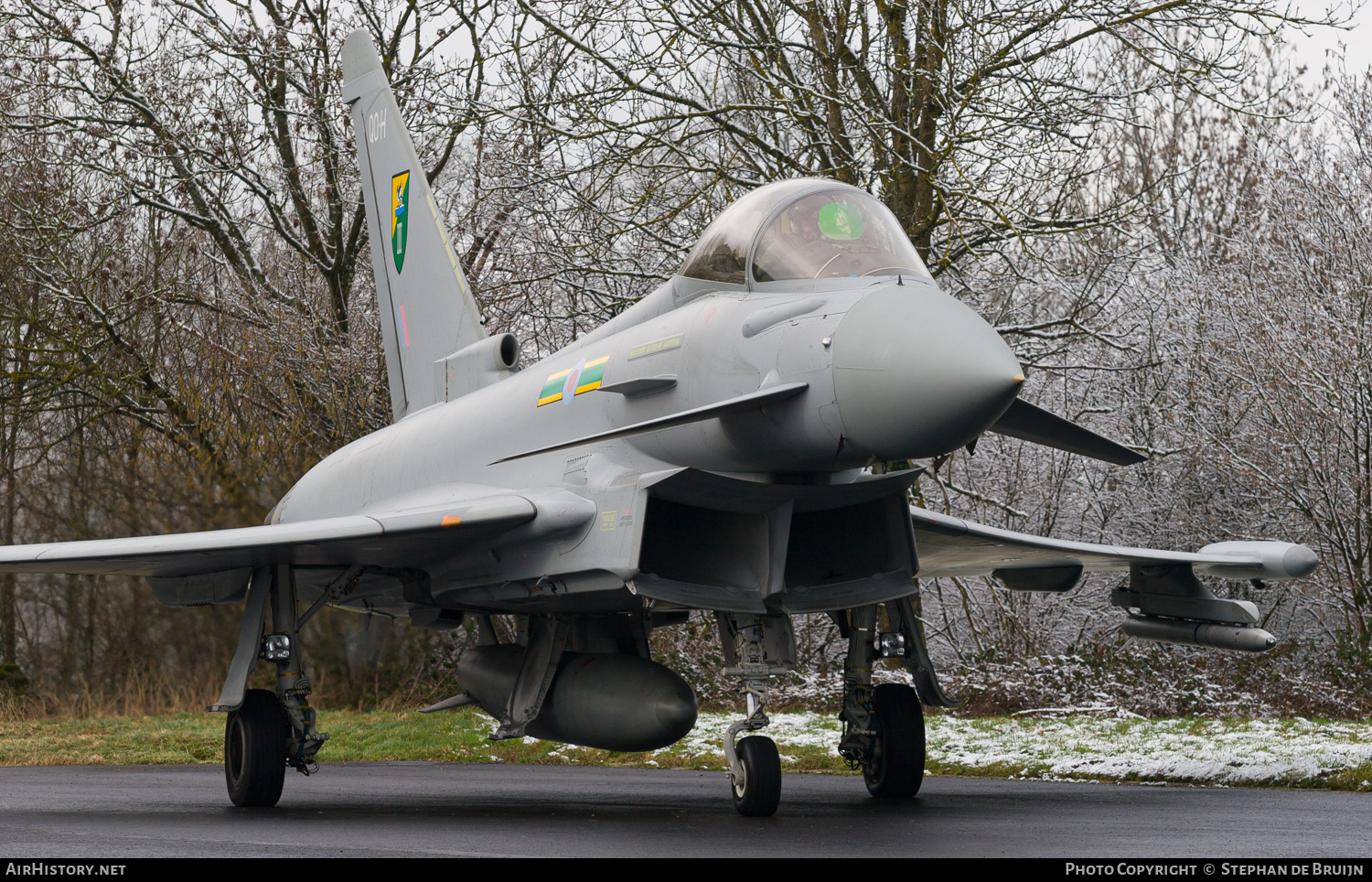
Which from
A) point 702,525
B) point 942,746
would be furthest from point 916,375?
point 942,746

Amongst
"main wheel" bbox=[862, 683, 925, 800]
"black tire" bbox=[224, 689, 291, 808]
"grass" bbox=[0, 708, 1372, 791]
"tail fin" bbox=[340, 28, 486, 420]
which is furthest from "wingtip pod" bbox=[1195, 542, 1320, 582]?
"black tire" bbox=[224, 689, 291, 808]

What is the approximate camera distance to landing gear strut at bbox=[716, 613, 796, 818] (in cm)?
639

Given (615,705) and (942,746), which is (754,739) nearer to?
(615,705)

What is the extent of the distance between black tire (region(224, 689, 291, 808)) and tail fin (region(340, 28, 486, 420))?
2.96 meters

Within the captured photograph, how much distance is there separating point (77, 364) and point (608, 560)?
48.5 feet

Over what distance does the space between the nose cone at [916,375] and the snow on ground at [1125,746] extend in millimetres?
4158

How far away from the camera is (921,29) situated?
13602 millimetres

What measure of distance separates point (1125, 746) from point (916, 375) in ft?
17.9

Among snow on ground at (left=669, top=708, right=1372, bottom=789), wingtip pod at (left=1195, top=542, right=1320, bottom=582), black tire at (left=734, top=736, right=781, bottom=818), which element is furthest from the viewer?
wingtip pod at (left=1195, top=542, right=1320, bottom=582)

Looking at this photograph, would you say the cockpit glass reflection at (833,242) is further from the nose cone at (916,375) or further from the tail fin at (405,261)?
the tail fin at (405,261)

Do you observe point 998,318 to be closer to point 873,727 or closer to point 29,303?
point 873,727

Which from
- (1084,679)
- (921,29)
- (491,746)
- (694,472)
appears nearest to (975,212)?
(921,29)

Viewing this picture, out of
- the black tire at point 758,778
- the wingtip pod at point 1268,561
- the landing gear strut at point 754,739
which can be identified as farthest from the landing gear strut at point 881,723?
the wingtip pod at point 1268,561

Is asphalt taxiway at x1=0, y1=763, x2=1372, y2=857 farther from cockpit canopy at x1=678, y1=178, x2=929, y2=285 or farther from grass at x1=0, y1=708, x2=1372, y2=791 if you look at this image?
cockpit canopy at x1=678, y1=178, x2=929, y2=285
